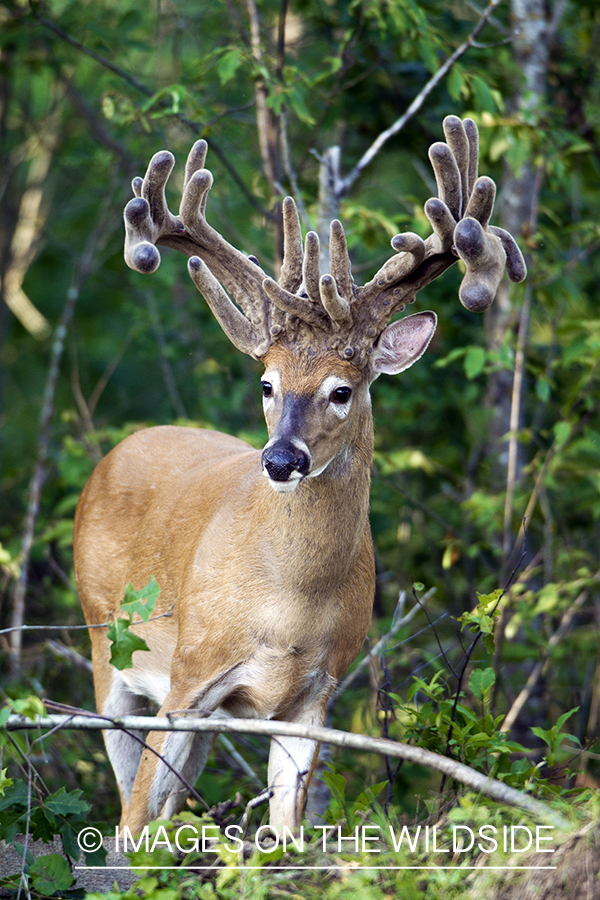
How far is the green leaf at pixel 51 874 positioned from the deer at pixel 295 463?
737 millimetres

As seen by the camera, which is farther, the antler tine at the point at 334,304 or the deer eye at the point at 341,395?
the deer eye at the point at 341,395

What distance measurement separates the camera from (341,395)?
4.16 meters

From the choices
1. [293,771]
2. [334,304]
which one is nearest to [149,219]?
[334,304]

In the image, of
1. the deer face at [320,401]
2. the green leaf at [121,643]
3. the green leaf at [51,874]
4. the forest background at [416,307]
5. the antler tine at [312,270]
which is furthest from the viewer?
the forest background at [416,307]

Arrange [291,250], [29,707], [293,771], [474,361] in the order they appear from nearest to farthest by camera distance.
Answer: [29,707] < [291,250] < [293,771] < [474,361]

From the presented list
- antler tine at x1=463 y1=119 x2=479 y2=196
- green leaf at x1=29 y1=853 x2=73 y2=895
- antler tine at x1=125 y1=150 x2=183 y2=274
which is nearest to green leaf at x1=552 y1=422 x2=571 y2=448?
antler tine at x1=463 y1=119 x2=479 y2=196

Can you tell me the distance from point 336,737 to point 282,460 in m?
1.08

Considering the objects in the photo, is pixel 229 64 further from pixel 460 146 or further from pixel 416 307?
pixel 416 307

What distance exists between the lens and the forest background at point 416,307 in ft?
20.8

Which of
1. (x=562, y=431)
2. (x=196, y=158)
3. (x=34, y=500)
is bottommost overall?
(x=34, y=500)

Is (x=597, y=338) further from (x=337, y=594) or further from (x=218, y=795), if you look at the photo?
(x=218, y=795)

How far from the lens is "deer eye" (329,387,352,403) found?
413cm

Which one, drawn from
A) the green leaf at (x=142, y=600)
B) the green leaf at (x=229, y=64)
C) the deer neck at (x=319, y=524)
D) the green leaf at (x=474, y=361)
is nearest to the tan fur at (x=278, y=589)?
the deer neck at (x=319, y=524)

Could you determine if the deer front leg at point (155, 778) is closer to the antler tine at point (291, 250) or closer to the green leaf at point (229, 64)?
the antler tine at point (291, 250)
